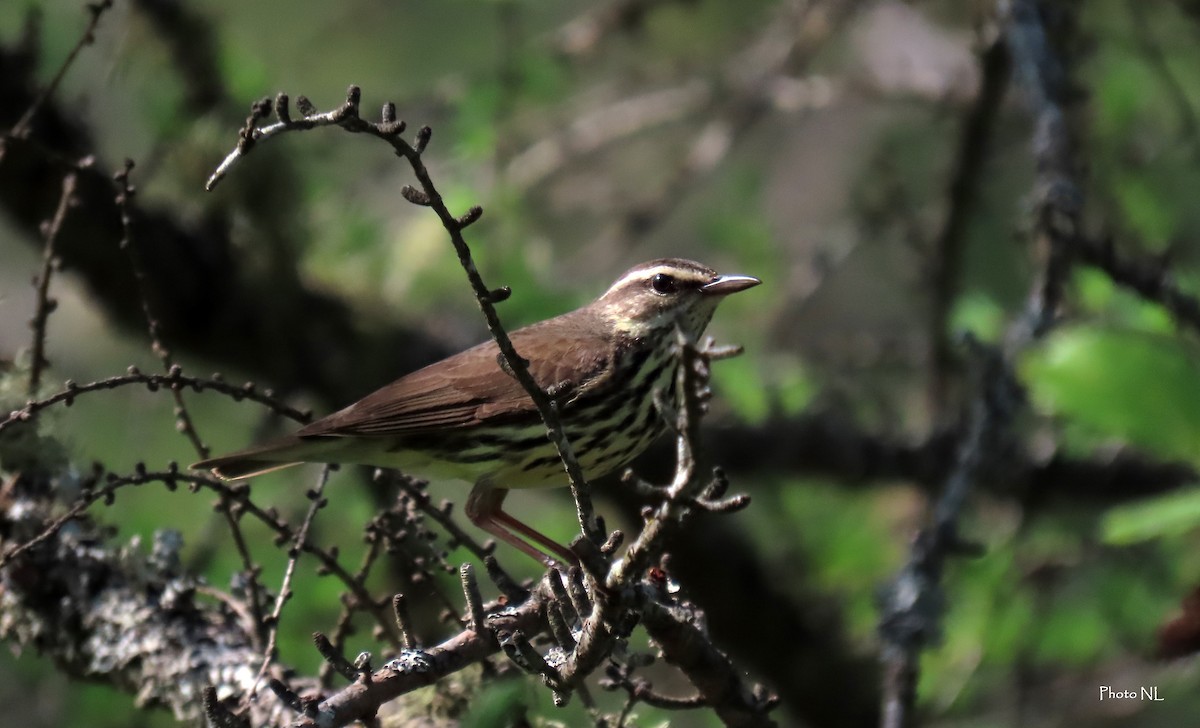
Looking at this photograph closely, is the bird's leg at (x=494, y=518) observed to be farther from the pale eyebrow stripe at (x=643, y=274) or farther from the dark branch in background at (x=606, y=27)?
the dark branch in background at (x=606, y=27)

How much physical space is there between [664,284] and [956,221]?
231 centimetres

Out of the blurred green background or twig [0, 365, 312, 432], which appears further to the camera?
the blurred green background

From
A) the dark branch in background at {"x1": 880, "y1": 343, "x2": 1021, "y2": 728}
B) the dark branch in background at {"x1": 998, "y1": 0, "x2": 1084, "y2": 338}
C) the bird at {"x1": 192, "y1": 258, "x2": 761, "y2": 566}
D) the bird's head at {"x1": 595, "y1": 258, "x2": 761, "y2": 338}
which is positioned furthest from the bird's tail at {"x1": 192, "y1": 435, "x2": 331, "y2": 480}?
the dark branch in background at {"x1": 998, "y1": 0, "x2": 1084, "y2": 338}

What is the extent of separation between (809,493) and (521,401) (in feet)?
11.0

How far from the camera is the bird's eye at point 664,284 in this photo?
435 cm

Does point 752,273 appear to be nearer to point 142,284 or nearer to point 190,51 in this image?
point 190,51

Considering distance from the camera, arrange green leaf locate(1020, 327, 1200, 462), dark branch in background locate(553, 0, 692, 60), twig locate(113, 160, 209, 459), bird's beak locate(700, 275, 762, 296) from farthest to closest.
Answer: dark branch in background locate(553, 0, 692, 60), bird's beak locate(700, 275, 762, 296), twig locate(113, 160, 209, 459), green leaf locate(1020, 327, 1200, 462)

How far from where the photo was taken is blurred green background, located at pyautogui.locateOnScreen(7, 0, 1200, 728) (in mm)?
5562

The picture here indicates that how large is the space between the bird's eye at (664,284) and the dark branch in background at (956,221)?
2065 millimetres

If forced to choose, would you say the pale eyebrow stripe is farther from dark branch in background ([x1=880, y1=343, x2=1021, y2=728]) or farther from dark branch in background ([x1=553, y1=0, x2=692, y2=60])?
dark branch in background ([x1=553, y1=0, x2=692, y2=60])

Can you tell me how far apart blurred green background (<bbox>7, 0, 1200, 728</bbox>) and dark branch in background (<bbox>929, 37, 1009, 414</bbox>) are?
0.29 ft

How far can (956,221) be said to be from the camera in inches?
240

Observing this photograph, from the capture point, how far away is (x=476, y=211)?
206 centimetres

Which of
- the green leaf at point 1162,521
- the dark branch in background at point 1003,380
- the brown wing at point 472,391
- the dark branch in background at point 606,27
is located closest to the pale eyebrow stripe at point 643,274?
the brown wing at point 472,391
